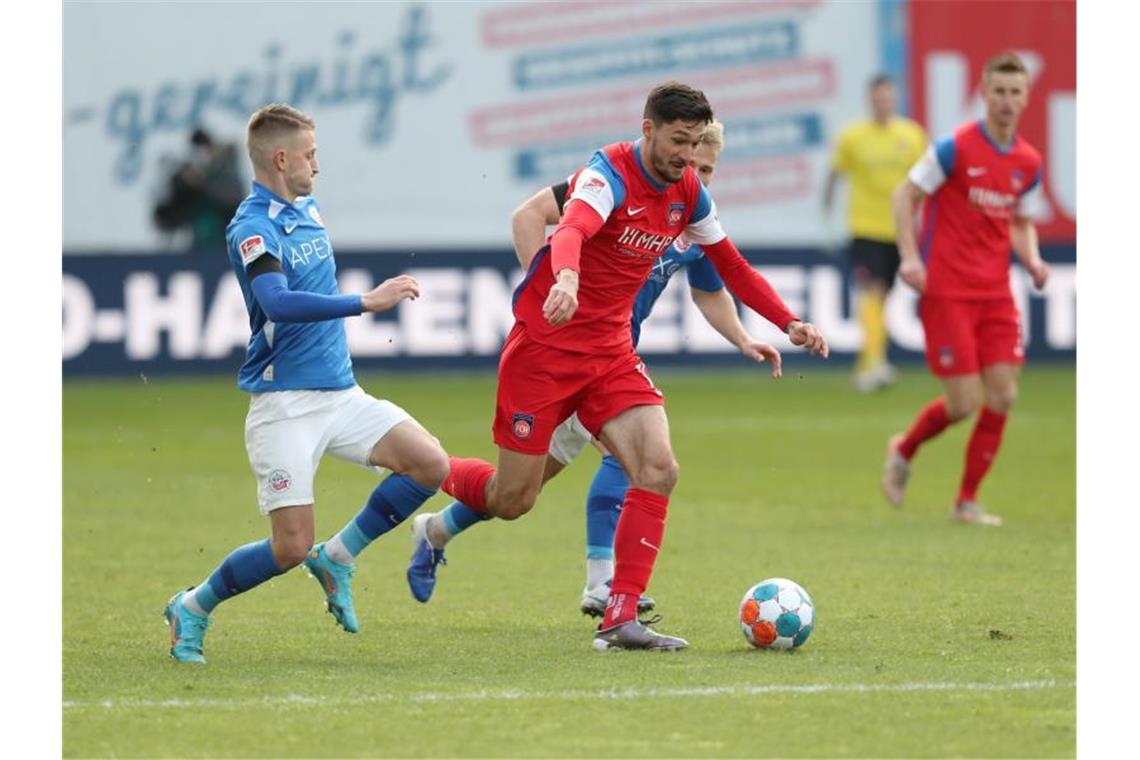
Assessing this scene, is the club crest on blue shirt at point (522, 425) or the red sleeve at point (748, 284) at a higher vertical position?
the red sleeve at point (748, 284)

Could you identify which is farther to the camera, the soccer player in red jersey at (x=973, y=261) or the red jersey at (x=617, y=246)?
the soccer player in red jersey at (x=973, y=261)

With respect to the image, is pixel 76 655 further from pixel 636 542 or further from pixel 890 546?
pixel 890 546

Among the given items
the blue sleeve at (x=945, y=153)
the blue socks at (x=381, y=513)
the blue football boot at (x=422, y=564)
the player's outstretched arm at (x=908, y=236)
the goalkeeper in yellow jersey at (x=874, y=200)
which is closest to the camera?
the blue socks at (x=381, y=513)

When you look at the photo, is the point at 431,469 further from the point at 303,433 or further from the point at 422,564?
the point at 422,564

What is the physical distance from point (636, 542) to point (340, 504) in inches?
198

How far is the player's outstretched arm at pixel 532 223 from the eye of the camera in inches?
300

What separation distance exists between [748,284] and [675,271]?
77cm

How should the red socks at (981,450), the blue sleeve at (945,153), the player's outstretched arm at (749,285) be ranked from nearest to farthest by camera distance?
the player's outstretched arm at (749,285) → the blue sleeve at (945,153) → the red socks at (981,450)

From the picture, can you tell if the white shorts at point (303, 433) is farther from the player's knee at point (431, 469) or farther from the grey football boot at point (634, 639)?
the grey football boot at point (634, 639)

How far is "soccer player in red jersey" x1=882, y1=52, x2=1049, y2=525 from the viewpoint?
11.4m

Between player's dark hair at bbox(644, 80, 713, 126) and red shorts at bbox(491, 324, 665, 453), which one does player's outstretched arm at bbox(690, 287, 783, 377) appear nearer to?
red shorts at bbox(491, 324, 665, 453)

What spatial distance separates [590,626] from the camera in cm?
807


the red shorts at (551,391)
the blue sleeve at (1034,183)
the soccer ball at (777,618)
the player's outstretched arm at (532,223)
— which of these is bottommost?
the soccer ball at (777,618)

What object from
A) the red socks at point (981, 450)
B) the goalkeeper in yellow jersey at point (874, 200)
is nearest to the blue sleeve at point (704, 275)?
the red socks at point (981, 450)
